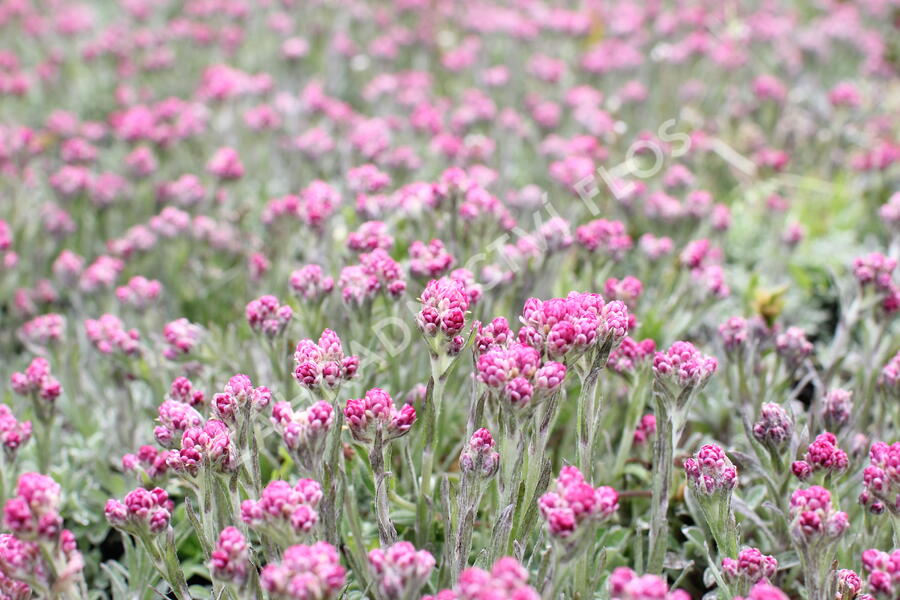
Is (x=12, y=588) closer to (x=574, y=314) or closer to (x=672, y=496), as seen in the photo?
(x=574, y=314)

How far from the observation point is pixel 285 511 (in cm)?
168

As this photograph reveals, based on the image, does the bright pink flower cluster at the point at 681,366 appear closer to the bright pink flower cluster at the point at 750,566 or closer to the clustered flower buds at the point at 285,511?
the bright pink flower cluster at the point at 750,566

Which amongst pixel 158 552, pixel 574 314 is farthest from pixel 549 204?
pixel 158 552

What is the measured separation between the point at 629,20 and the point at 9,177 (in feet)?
11.3

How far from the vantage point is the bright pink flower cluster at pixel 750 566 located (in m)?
1.88

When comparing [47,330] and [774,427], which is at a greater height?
[774,427]

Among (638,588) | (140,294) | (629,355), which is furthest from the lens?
(140,294)

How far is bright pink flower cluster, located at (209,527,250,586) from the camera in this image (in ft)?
5.63

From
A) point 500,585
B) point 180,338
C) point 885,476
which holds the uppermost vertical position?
point 500,585

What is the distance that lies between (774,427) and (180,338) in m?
1.64

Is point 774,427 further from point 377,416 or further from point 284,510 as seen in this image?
point 284,510

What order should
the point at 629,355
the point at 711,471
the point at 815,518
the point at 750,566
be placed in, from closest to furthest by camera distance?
the point at 815,518
the point at 750,566
the point at 711,471
the point at 629,355

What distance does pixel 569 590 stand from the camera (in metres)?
2.13

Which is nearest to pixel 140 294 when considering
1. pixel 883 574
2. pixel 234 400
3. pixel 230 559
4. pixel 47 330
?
pixel 47 330
